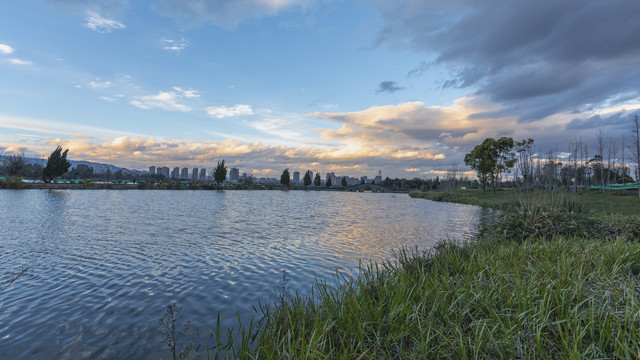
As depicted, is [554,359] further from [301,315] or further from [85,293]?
[85,293]

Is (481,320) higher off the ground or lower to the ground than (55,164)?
lower

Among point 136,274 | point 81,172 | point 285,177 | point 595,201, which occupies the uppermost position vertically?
point 81,172

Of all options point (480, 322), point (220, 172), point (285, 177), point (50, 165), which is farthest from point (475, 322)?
point (285, 177)

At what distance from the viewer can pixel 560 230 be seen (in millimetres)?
10922

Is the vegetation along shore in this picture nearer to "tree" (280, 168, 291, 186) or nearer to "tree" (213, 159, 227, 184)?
"tree" (213, 159, 227, 184)

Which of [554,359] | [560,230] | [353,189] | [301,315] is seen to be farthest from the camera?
[353,189]

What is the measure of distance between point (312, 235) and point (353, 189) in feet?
546

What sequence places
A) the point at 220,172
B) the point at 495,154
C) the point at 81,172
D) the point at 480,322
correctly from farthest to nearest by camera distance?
the point at 81,172 → the point at 220,172 → the point at 495,154 → the point at 480,322

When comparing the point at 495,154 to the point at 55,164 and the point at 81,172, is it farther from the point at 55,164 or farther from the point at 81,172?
the point at 81,172

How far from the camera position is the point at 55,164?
6562 centimetres

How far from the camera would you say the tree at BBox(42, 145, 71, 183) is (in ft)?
213

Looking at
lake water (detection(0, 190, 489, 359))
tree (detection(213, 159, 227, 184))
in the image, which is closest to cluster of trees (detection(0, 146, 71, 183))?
tree (detection(213, 159, 227, 184))

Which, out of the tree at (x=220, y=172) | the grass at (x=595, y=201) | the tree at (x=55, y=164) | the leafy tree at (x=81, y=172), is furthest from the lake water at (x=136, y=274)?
the leafy tree at (x=81, y=172)

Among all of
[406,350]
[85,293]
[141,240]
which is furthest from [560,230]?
[141,240]
